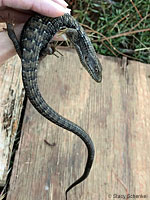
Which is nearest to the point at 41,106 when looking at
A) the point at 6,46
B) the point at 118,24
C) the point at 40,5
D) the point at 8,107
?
the point at 8,107

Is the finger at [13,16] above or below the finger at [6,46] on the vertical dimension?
above

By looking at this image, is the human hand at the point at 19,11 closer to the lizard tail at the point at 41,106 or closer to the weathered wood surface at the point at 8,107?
the lizard tail at the point at 41,106

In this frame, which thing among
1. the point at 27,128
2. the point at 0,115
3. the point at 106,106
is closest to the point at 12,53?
the point at 0,115

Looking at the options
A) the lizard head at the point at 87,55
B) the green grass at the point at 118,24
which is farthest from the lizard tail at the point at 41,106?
the green grass at the point at 118,24

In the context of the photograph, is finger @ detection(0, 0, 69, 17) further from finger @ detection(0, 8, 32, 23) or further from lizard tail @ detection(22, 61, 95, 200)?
lizard tail @ detection(22, 61, 95, 200)

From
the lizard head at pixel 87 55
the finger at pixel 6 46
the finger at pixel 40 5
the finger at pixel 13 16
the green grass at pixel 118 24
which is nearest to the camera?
the finger at pixel 40 5

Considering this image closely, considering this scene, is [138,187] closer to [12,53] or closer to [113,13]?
[12,53]
